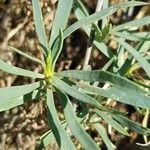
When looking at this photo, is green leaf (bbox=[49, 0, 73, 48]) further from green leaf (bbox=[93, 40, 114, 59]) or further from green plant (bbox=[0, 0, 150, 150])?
green leaf (bbox=[93, 40, 114, 59])

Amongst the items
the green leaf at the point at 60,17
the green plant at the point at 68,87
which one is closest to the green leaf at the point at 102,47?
the green plant at the point at 68,87

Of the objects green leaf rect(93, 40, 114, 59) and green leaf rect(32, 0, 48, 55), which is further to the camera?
green leaf rect(93, 40, 114, 59)

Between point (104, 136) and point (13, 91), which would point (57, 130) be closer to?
point (13, 91)

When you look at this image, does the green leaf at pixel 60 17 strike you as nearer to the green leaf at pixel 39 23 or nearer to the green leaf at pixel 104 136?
the green leaf at pixel 39 23

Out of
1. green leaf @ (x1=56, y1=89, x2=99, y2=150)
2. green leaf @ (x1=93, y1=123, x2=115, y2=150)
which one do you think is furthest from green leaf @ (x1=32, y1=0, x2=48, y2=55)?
green leaf @ (x1=93, y1=123, x2=115, y2=150)

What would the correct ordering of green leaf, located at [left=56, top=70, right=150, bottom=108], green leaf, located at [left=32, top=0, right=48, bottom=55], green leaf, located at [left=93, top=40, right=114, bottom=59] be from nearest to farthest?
green leaf, located at [left=56, top=70, right=150, bottom=108], green leaf, located at [left=32, top=0, right=48, bottom=55], green leaf, located at [left=93, top=40, right=114, bottom=59]

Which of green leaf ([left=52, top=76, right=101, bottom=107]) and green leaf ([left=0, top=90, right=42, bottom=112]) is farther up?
green leaf ([left=52, top=76, right=101, bottom=107])

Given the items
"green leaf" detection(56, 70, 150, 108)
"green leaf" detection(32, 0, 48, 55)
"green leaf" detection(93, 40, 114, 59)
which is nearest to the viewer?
"green leaf" detection(56, 70, 150, 108)
